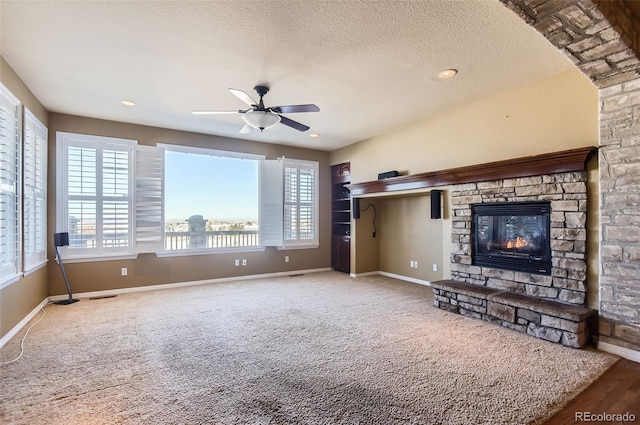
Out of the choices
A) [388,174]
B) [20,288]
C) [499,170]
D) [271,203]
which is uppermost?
[388,174]

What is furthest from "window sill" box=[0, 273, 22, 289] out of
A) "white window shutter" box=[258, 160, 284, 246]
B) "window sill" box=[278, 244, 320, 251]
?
"window sill" box=[278, 244, 320, 251]

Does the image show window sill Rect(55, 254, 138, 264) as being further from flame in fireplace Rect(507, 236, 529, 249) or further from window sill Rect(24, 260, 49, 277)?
flame in fireplace Rect(507, 236, 529, 249)

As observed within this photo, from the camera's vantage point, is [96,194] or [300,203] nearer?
[96,194]

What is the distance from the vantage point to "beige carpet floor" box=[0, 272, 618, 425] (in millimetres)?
2076

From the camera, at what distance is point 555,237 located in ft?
11.4

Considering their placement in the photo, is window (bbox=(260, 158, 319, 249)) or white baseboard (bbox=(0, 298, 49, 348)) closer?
white baseboard (bbox=(0, 298, 49, 348))

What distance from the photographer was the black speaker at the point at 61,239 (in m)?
4.54

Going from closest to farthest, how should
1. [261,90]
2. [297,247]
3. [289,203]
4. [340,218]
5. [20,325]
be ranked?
[20,325]
[261,90]
[289,203]
[297,247]
[340,218]

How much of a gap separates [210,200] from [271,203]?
1.22 m

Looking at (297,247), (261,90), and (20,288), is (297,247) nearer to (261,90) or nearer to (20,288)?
(261,90)

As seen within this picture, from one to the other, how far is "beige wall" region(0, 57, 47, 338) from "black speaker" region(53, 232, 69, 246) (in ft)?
1.43

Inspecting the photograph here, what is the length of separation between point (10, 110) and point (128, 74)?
126cm

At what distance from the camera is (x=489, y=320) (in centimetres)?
376

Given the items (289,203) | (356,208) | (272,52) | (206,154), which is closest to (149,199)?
(206,154)
